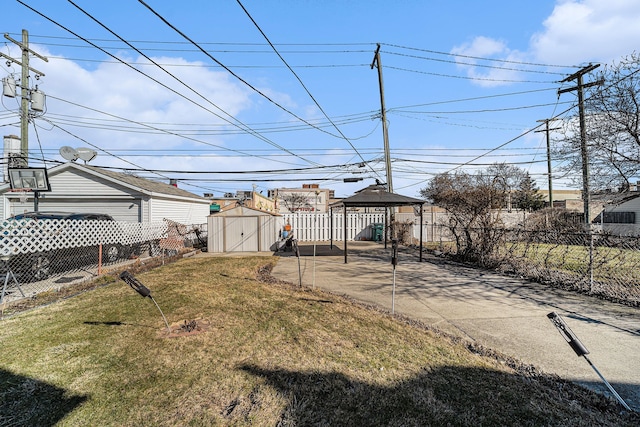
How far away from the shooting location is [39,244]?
677cm

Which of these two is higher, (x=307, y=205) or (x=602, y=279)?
(x=307, y=205)

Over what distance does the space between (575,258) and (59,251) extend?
13.3 metres

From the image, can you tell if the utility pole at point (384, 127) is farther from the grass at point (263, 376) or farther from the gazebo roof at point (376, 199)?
the grass at point (263, 376)

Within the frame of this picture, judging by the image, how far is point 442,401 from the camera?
2623mm

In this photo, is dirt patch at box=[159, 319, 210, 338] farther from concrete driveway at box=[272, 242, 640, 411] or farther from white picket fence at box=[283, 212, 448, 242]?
white picket fence at box=[283, 212, 448, 242]

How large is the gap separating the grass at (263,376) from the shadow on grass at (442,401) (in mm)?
11

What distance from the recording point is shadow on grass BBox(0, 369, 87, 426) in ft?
7.81

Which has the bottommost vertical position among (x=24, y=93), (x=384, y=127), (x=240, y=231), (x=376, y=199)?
(x=240, y=231)

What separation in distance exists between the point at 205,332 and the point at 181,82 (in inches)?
253

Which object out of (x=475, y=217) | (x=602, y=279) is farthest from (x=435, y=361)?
(x=475, y=217)

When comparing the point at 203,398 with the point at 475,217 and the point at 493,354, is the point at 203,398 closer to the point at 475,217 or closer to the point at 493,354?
the point at 493,354

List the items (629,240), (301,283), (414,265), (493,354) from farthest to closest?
(414,265) → (301,283) → (629,240) → (493,354)

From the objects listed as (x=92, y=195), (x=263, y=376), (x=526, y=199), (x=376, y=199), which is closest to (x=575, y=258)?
(x=376, y=199)

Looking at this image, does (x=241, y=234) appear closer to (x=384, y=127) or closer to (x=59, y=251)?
(x=59, y=251)
